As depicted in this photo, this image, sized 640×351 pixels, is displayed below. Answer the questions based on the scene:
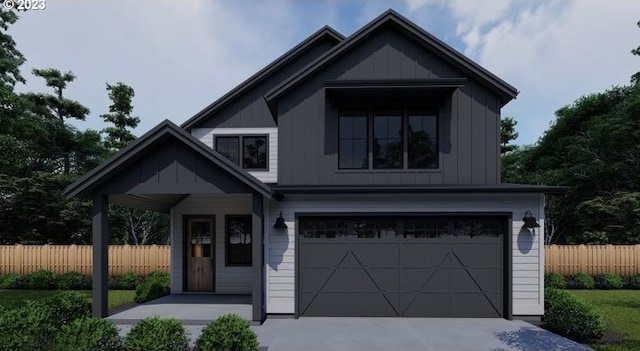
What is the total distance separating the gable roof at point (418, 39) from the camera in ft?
36.9

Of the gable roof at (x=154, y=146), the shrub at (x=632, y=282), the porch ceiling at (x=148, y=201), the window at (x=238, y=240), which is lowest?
the shrub at (x=632, y=282)

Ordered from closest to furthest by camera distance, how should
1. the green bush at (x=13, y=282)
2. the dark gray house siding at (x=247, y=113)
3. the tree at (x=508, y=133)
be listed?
the dark gray house siding at (x=247, y=113) → the green bush at (x=13, y=282) → the tree at (x=508, y=133)

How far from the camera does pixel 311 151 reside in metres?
11.5

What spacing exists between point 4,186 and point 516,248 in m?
30.8

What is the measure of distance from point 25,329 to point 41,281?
1250cm

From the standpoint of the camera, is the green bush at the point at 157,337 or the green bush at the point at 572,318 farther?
the green bush at the point at 572,318

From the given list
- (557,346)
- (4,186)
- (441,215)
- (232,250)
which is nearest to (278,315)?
(232,250)

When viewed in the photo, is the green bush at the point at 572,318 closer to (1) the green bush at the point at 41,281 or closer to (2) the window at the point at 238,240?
(2) the window at the point at 238,240

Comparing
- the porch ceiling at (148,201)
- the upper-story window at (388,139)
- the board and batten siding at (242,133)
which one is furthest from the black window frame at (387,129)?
the porch ceiling at (148,201)

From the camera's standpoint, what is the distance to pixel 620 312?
11.7 meters

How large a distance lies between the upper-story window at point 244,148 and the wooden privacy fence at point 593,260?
1399 centimetres

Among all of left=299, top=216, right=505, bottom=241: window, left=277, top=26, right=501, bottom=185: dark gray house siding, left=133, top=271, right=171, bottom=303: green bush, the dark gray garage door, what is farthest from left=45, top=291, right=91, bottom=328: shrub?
left=277, top=26, right=501, bottom=185: dark gray house siding

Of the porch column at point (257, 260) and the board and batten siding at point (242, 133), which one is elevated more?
the board and batten siding at point (242, 133)

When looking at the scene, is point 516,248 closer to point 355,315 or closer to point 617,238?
point 355,315
